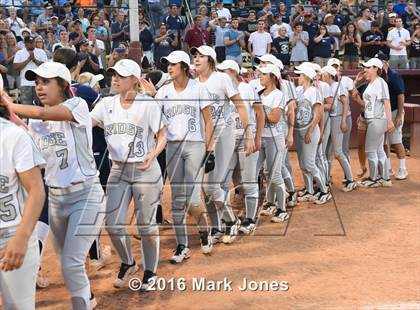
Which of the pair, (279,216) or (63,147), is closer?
(63,147)

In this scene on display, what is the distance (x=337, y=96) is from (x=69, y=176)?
20.2 feet

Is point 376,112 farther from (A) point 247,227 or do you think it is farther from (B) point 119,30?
(B) point 119,30

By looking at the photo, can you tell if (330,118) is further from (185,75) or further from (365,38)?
(365,38)

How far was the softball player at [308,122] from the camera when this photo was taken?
9273 millimetres

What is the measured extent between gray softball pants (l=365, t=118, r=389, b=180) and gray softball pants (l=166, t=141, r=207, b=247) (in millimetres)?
4344

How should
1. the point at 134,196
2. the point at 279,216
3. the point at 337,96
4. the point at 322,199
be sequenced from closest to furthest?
1. the point at 134,196
2. the point at 279,216
3. the point at 322,199
4. the point at 337,96

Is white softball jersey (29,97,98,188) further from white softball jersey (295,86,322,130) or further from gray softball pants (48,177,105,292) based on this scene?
white softball jersey (295,86,322,130)

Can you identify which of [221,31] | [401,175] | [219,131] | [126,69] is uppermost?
[126,69]

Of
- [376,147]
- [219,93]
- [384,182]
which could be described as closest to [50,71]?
[219,93]

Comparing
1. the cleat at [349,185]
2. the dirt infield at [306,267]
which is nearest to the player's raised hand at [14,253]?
the dirt infield at [306,267]

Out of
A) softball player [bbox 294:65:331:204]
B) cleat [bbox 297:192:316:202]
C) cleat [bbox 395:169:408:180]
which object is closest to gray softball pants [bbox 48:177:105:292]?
softball player [bbox 294:65:331:204]

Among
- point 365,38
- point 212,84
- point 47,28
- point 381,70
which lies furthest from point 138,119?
point 365,38

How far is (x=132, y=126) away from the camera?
5.79m

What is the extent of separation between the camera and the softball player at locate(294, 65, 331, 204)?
9273 mm
